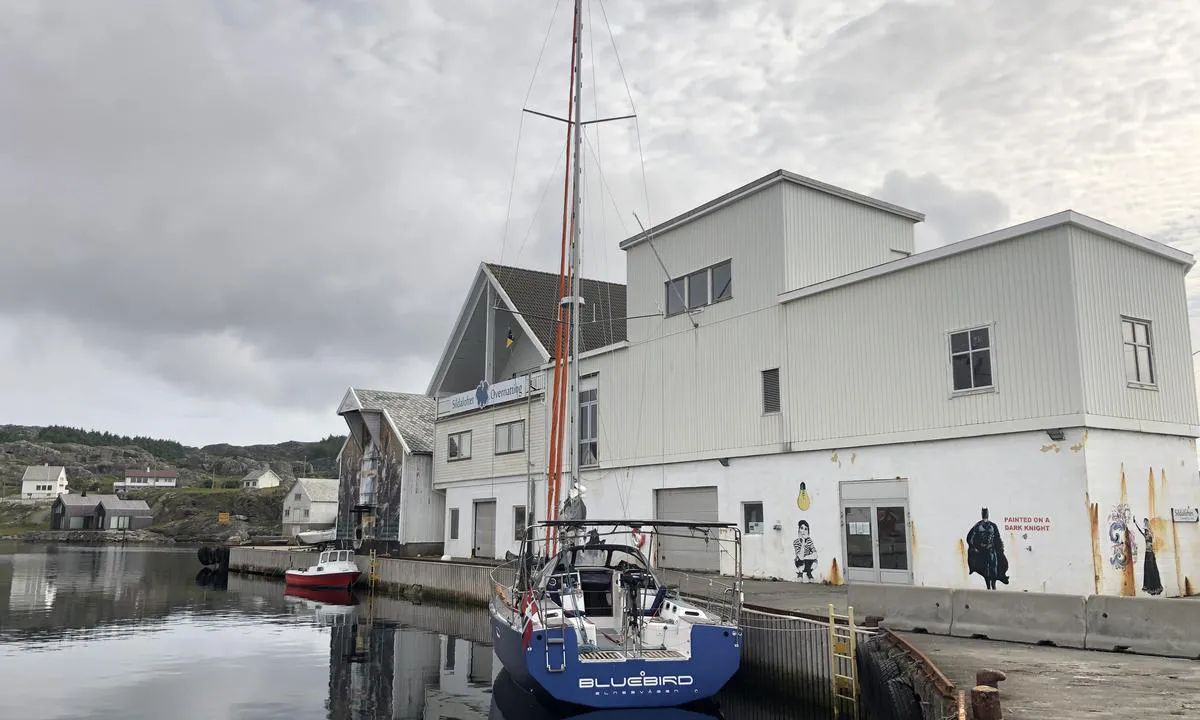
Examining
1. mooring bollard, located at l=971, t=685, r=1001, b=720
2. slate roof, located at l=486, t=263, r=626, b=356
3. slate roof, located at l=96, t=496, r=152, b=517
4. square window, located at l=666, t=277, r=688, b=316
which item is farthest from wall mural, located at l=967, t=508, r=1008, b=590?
slate roof, located at l=96, t=496, r=152, b=517

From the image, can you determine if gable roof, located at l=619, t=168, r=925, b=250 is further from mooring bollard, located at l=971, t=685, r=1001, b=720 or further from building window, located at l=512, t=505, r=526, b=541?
mooring bollard, located at l=971, t=685, r=1001, b=720

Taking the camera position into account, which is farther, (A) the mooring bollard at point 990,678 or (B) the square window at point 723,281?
(B) the square window at point 723,281

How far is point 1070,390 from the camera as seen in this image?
1770 centimetres

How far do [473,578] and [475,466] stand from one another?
7.88 meters

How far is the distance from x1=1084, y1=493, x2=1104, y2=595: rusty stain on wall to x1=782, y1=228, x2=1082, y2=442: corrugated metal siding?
1.95 m

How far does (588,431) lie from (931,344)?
1470 cm

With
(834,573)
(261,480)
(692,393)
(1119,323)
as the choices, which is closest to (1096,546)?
(1119,323)

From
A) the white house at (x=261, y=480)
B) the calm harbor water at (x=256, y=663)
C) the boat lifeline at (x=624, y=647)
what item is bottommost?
the calm harbor water at (x=256, y=663)

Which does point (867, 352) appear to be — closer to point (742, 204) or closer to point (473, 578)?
point (742, 204)

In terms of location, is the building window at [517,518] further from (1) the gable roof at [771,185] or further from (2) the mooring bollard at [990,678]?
(2) the mooring bollard at [990,678]

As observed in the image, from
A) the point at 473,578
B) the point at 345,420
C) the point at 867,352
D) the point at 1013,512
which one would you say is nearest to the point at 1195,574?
the point at 1013,512

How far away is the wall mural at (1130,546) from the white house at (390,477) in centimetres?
3432

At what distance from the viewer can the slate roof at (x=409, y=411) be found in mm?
47094

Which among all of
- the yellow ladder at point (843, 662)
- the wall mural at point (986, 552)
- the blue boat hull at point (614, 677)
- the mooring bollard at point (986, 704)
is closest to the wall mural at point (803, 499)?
the wall mural at point (986, 552)
